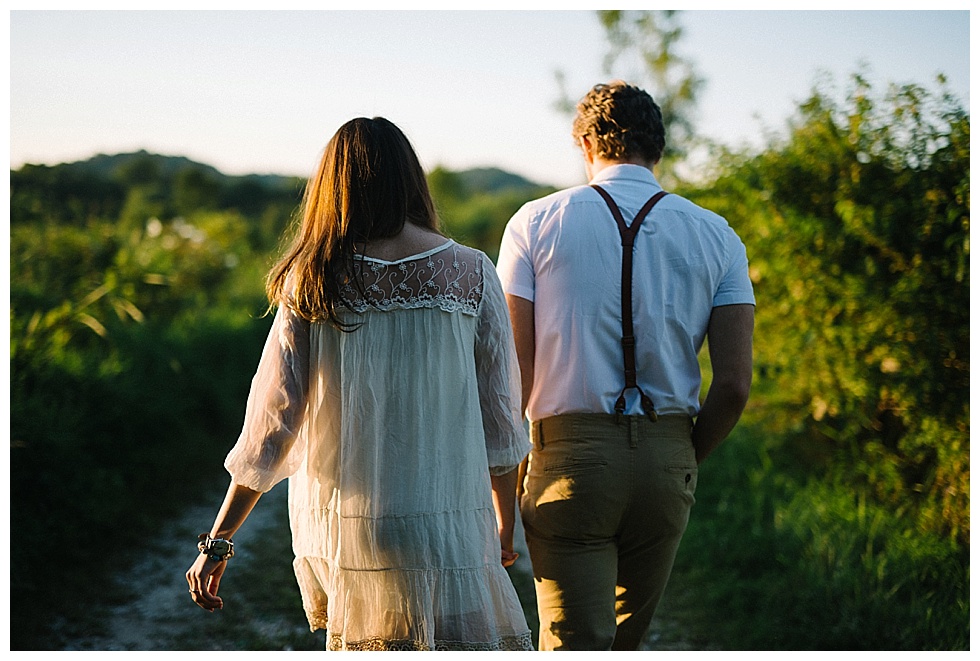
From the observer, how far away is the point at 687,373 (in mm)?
2383

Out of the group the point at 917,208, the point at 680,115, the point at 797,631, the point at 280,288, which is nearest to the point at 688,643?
the point at 797,631

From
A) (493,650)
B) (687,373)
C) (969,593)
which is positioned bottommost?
(969,593)

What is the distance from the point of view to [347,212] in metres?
2.02

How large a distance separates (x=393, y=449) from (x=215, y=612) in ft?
8.02

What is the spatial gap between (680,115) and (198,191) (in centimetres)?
1211

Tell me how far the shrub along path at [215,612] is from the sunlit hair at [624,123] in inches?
84.4

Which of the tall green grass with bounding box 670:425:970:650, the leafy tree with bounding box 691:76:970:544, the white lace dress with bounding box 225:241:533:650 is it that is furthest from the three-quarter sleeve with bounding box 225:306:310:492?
the leafy tree with bounding box 691:76:970:544

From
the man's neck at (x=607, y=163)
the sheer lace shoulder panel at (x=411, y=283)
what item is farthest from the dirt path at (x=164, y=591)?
the man's neck at (x=607, y=163)

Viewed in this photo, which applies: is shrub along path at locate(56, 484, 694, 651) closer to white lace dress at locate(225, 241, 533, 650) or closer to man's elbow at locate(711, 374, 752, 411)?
man's elbow at locate(711, 374, 752, 411)

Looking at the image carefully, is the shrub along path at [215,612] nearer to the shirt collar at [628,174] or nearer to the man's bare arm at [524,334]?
the man's bare arm at [524,334]

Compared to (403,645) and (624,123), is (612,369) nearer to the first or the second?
(624,123)

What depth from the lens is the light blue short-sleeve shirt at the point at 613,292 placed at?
2.32m

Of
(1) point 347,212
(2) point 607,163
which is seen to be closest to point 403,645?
(1) point 347,212

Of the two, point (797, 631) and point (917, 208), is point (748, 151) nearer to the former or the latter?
point (917, 208)
